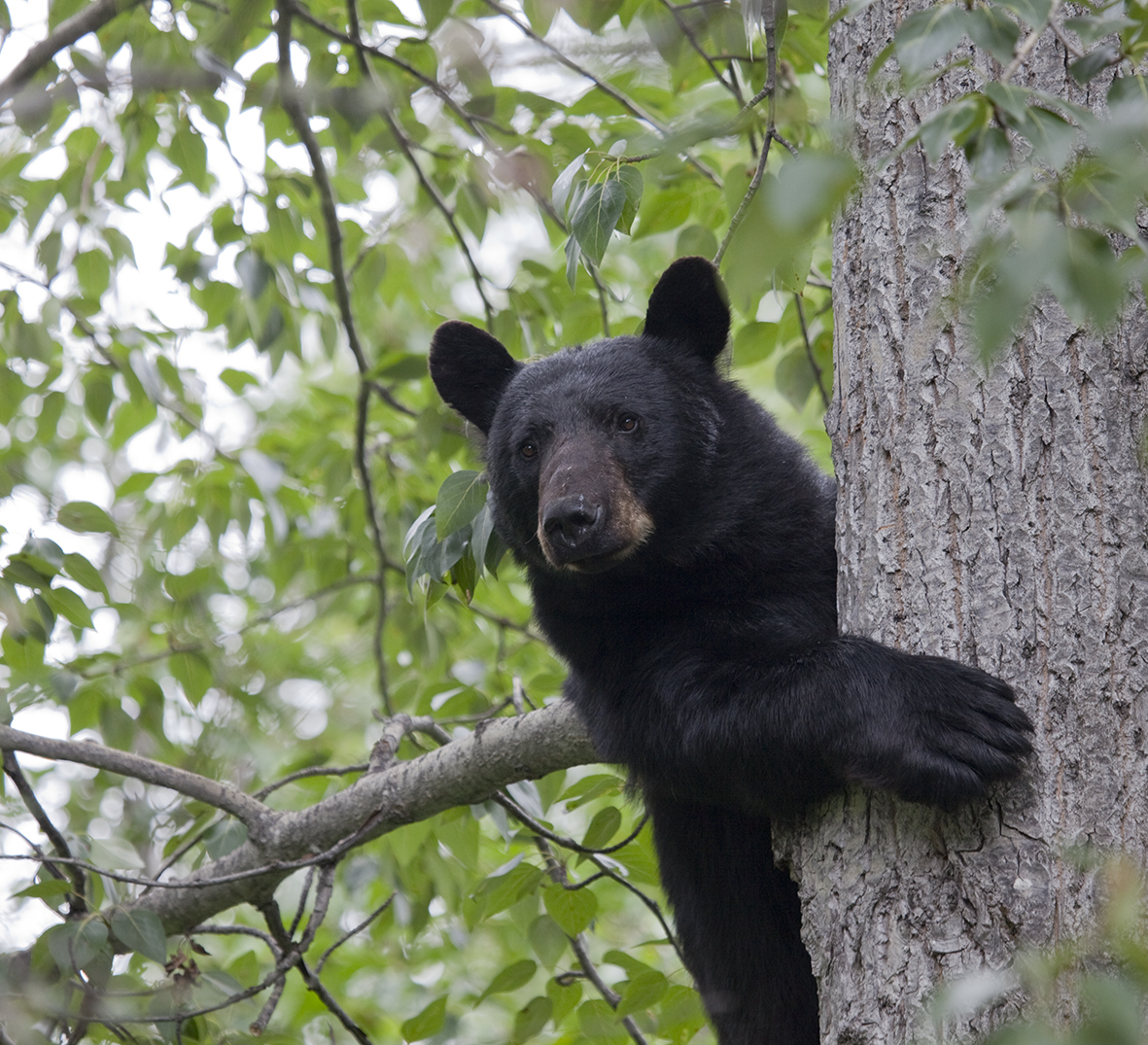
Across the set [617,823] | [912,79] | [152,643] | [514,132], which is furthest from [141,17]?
[912,79]

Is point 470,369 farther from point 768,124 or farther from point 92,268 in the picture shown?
point 92,268

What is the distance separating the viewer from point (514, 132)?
4.37 meters

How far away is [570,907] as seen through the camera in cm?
341

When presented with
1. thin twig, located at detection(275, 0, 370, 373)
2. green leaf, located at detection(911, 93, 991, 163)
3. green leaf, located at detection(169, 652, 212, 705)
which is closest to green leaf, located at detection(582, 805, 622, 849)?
green leaf, located at detection(169, 652, 212, 705)

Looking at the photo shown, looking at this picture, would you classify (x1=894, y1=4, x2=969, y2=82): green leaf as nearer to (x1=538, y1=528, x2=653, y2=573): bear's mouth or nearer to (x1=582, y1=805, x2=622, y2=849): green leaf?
(x1=538, y1=528, x2=653, y2=573): bear's mouth

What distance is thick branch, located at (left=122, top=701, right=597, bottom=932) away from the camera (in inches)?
131

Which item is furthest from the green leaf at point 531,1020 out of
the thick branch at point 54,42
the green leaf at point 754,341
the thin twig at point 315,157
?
the thick branch at point 54,42

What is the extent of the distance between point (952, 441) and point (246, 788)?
5.95 meters

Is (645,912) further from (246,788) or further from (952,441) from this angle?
(952,441)

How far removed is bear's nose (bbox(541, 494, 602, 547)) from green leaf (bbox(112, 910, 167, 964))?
5.08 ft

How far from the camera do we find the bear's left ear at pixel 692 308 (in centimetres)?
354

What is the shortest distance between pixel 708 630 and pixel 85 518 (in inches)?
81.2

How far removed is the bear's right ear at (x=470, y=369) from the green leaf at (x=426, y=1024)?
1.91m

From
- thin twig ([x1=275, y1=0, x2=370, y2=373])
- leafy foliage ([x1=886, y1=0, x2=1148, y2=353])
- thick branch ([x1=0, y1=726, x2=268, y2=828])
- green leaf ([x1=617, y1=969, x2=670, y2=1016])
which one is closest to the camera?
leafy foliage ([x1=886, y1=0, x2=1148, y2=353])
